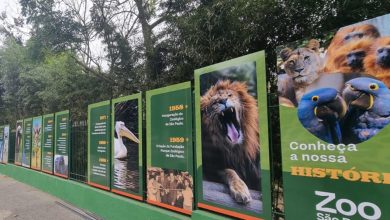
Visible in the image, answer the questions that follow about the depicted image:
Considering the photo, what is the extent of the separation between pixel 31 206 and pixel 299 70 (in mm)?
8071

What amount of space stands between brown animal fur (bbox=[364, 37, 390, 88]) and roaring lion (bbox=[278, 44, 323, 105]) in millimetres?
431

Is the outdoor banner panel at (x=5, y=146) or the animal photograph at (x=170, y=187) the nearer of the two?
the animal photograph at (x=170, y=187)

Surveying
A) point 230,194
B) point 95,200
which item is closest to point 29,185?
point 95,200

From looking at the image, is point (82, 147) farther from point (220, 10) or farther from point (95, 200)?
point (220, 10)

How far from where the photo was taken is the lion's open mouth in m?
4.09

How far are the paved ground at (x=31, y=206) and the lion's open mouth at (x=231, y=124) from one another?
447 centimetres

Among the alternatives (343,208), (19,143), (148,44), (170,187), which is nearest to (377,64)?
(343,208)

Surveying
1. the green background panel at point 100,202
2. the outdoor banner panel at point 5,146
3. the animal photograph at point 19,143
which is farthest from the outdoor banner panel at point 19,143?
the green background panel at point 100,202

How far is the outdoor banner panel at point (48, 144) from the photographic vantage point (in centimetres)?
1048

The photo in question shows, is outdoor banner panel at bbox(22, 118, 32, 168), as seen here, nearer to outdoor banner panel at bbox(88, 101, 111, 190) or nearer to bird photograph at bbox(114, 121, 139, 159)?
outdoor banner panel at bbox(88, 101, 111, 190)

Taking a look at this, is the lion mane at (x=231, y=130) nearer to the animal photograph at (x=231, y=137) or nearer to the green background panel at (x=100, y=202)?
the animal photograph at (x=231, y=137)

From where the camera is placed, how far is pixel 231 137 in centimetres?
417

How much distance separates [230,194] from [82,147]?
18.6ft

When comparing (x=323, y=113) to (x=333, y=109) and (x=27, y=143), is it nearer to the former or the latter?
(x=333, y=109)
